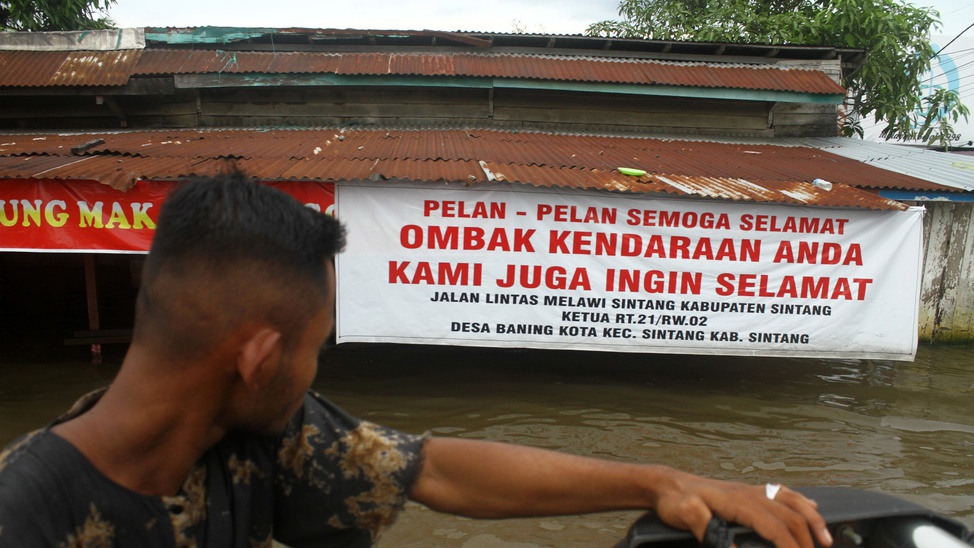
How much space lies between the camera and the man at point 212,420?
98 cm

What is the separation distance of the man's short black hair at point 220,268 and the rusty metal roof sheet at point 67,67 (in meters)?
7.79

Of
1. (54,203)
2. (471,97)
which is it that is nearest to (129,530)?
(54,203)

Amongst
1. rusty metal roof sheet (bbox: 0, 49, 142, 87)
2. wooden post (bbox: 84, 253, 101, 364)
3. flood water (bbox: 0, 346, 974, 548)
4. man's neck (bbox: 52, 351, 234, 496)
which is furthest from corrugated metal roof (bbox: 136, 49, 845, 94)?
man's neck (bbox: 52, 351, 234, 496)

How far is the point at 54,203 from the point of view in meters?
5.25

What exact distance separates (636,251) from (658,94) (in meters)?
3.41

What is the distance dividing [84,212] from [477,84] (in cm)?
456

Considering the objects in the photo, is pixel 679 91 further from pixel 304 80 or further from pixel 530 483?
pixel 530 483

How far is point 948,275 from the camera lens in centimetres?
701

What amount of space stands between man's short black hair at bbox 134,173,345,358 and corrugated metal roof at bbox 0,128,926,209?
4.16 meters

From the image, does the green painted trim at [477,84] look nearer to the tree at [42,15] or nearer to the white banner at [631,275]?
the white banner at [631,275]

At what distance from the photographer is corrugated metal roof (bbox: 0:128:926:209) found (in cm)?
524

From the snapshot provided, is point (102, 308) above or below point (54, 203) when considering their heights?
below

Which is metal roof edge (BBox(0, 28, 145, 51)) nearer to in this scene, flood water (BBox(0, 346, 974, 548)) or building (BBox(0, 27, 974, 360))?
building (BBox(0, 27, 974, 360))

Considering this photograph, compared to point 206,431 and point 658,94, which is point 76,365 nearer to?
point 206,431
